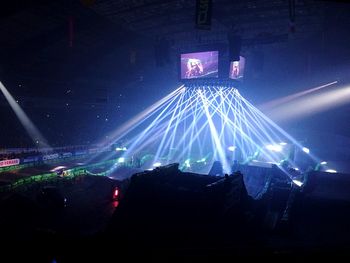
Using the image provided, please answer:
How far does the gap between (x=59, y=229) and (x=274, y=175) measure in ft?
37.8

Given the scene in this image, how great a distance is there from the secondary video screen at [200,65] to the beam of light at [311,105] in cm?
1017

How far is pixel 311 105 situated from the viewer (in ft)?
74.6

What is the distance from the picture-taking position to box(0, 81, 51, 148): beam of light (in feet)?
69.5

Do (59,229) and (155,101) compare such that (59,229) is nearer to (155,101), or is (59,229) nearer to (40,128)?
(40,128)

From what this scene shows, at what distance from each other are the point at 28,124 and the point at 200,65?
15179mm

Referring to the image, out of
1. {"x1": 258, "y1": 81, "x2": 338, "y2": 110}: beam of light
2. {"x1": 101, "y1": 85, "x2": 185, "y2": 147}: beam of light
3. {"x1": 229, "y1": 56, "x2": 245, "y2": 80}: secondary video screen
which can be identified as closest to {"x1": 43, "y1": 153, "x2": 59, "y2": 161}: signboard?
{"x1": 101, "y1": 85, "x2": 185, "y2": 147}: beam of light

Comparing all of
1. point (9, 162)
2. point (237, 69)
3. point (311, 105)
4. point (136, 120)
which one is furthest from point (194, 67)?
point (136, 120)

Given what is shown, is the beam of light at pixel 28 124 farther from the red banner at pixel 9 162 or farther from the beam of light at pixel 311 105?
the beam of light at pixel 311 105

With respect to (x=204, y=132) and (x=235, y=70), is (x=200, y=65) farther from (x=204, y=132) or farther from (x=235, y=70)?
(x=204, y=132)

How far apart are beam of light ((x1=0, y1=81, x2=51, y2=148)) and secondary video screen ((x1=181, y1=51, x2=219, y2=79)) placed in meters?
12.3

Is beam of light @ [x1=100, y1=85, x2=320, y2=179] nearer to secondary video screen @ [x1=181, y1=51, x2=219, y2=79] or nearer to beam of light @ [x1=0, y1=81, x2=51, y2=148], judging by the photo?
beam of light @ [x1=0, y1=81, x2=51, y2=148]

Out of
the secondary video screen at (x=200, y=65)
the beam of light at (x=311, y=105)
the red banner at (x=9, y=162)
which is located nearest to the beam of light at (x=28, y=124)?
Answer: the red banner at (x=9, y=162)

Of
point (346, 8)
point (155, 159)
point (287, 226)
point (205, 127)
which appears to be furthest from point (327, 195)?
point (205, 127)

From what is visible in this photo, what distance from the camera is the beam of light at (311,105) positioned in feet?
70.0
